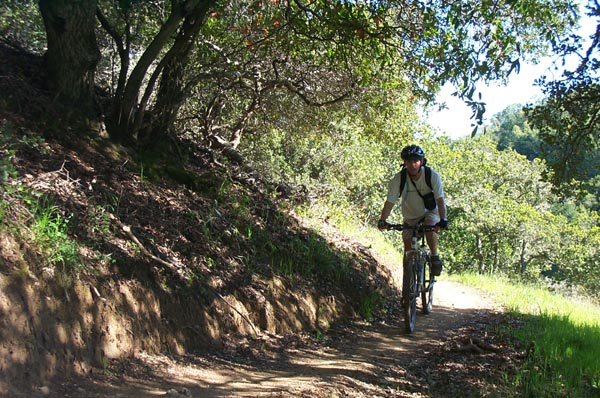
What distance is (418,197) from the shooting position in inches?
269

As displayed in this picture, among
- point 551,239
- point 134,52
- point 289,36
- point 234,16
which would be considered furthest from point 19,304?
point 551,239

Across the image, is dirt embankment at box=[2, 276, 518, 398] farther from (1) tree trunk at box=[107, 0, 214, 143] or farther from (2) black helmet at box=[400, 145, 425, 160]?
(1) tree trunk at box=[107, 0, 214, 143]

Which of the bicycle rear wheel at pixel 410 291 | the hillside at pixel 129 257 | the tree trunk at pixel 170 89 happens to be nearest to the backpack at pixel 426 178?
the bicycle rear wheel at pixel 410 291

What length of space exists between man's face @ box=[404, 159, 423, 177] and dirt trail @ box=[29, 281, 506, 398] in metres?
1.99

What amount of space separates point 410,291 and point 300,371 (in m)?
2.14

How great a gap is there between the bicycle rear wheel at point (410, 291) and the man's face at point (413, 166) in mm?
1042

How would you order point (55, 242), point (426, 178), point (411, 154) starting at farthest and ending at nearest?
1. point (426, 178)
2. point (411, 154)
3. point (55, 242)

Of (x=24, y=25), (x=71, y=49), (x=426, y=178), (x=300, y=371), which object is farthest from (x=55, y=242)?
(x=24, y=25)

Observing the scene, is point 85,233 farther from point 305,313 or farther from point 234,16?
point 234,16

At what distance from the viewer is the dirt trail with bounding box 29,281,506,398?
3.98 meters

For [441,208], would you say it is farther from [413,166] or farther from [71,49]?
[71,49]

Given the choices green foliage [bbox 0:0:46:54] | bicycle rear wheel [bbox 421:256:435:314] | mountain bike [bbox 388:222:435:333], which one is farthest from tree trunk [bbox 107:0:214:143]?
bicycle rear wheel [bbox 421:256:435:314]

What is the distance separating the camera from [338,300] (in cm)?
748

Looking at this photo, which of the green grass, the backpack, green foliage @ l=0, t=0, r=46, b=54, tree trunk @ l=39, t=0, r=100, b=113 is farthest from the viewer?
green foliage @ l=0, t=0, r=46, b=54
